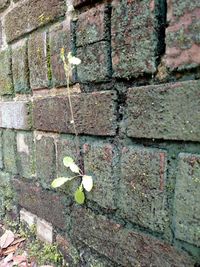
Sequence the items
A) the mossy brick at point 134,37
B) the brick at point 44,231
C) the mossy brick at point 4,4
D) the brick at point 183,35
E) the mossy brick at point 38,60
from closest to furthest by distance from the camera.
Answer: the brick at point 183,35 < the mossy brick at point 134,37 < the mossy brick at point 38,60 < the brick at point 44,231 < the mossy brick at point 4,4

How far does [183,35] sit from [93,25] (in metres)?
0.41

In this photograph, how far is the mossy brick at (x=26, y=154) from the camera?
169 centimetres

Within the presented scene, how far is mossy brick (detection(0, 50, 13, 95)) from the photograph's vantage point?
1815 millimetres

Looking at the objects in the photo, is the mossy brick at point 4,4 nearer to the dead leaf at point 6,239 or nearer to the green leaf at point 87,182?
the green leaf at point 87,182

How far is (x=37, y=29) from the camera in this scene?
1.54 m

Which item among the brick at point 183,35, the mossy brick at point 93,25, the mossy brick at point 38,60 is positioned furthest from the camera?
the mossy brick at point 38,60

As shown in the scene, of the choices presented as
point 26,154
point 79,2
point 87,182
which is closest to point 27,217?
point 26,154

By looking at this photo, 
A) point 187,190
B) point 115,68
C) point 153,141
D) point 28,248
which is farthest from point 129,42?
point 28,248

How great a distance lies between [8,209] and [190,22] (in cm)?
163

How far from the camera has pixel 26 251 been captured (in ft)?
5.69

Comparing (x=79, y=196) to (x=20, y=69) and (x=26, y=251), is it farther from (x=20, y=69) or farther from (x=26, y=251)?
(x=20, y=69)

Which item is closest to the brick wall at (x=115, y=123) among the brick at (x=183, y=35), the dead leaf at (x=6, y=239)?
the brick at (x=183, y=35)

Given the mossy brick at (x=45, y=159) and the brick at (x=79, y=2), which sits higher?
the brick at (x=79, y=2)

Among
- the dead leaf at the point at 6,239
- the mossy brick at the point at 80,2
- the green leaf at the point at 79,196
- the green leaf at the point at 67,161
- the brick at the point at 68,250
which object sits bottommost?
the dead leaf at the point at 6,239
